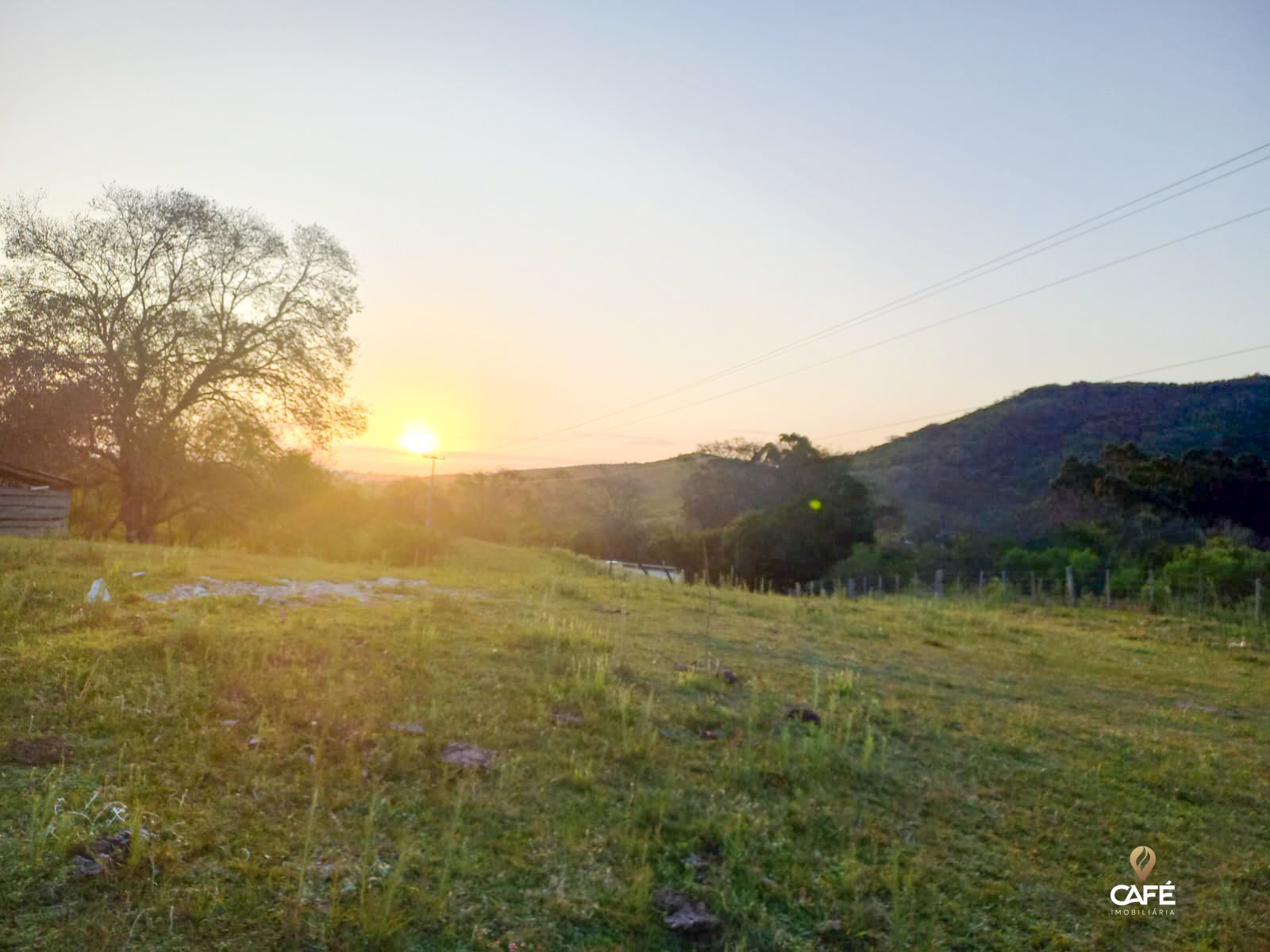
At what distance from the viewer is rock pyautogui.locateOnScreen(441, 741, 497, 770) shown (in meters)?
5.62

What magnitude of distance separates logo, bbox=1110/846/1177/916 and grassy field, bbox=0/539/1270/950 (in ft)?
0.26

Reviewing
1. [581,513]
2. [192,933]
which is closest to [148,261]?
[192,933]

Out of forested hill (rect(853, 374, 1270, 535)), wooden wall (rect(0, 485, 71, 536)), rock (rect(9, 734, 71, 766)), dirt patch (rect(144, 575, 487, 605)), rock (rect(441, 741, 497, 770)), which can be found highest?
forested hill (rect(853, 374, 1270, 535))

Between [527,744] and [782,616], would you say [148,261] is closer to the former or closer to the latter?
[782,616]

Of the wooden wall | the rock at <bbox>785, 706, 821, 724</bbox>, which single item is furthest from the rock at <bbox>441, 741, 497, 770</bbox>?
the wooden wall

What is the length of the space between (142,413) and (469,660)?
1863 centimetres

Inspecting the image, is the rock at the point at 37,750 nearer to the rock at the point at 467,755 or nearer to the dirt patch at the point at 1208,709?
the rock at the point at 467,755

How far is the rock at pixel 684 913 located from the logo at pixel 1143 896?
263cm

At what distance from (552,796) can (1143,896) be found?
3.83 meters

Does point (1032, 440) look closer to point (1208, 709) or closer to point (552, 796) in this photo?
point (1208, 709)

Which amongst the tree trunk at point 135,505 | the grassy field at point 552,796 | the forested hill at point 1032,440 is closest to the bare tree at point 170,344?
the tree trunk at point 135,505

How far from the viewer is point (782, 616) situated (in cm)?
1648

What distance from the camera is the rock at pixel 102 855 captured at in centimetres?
381

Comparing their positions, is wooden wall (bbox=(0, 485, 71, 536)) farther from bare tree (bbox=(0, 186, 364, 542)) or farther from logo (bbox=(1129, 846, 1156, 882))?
logo (bbox=(1129, 846, 1156, 882))
